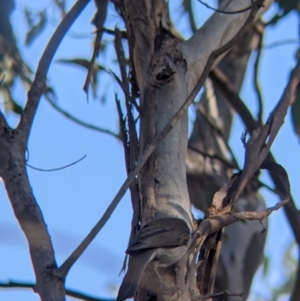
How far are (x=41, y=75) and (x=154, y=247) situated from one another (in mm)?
401

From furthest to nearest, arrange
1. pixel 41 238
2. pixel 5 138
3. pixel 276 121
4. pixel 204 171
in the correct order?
pixel 204 171, pixel 276 121, pixel 5 138, pixel 41 238

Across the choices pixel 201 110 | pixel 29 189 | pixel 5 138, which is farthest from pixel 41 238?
pixel 201 110

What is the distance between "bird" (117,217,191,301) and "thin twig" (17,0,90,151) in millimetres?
262

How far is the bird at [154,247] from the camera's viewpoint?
3.71ft

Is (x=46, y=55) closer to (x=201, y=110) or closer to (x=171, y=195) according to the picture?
(x=171, y=195)

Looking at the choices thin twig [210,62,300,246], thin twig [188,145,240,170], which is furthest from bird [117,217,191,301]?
thin twig [188,145,240,170]

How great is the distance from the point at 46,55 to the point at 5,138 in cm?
27

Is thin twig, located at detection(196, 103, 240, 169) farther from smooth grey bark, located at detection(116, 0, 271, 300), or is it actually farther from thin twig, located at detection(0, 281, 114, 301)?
thin twig, located at detection(0, 281, 114, 301)

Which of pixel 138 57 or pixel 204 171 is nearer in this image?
pixel 138 57

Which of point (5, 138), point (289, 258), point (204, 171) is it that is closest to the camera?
point (5, 138)

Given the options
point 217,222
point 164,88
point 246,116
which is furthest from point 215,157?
point 217,222

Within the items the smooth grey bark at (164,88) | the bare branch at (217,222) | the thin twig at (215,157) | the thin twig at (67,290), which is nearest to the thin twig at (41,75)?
the smooth grey bark at (164,88)

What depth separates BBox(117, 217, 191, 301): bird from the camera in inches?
44.5

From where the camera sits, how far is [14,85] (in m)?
2.67
